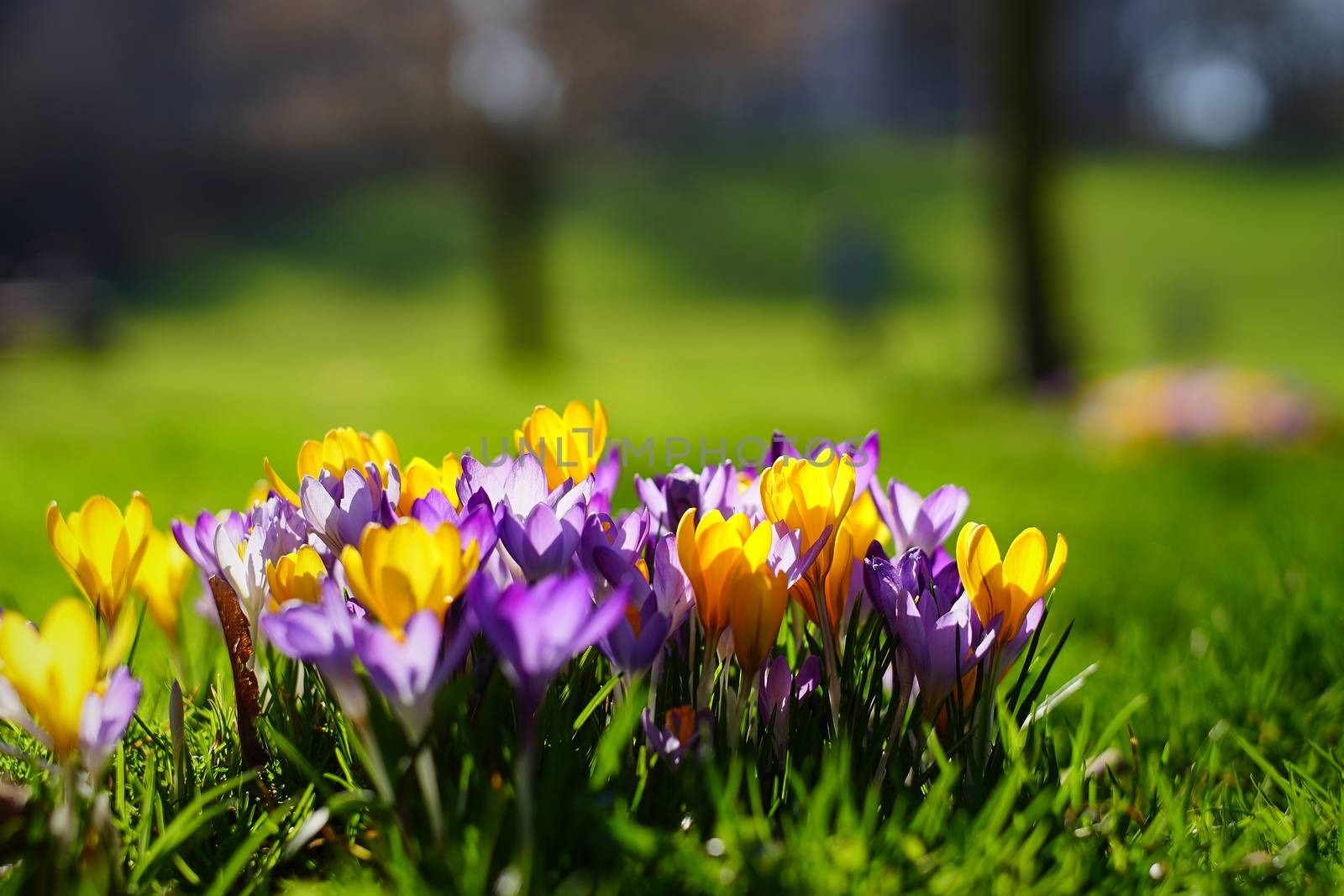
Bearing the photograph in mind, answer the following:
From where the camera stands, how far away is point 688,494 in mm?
1658

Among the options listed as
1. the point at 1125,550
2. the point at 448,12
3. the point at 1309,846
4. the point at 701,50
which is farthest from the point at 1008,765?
the point at 701,50

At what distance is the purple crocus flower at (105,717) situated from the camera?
3.95ft

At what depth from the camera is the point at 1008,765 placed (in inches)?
58.2

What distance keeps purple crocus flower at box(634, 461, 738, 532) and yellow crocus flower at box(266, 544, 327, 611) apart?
0.46m

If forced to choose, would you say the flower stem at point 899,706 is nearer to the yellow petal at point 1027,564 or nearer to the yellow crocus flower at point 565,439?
the yellow petal at point 1027,564

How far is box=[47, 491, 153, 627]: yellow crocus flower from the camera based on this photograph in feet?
4.66

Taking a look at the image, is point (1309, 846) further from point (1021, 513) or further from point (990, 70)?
point (990, 70)

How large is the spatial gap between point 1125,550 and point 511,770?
3.32 m

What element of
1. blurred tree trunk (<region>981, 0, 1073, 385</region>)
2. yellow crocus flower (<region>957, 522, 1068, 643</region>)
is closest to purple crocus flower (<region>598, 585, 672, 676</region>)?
yellow crocus flower (<region>957, 522, 1068, 643</region>)

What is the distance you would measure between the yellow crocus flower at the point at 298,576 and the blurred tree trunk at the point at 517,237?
18.2 m

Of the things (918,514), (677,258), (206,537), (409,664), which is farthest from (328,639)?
(677,258)

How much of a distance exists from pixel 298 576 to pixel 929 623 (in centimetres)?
74

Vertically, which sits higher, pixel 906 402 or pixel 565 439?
pixel 565 439

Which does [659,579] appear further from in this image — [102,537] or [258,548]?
[102,537]
